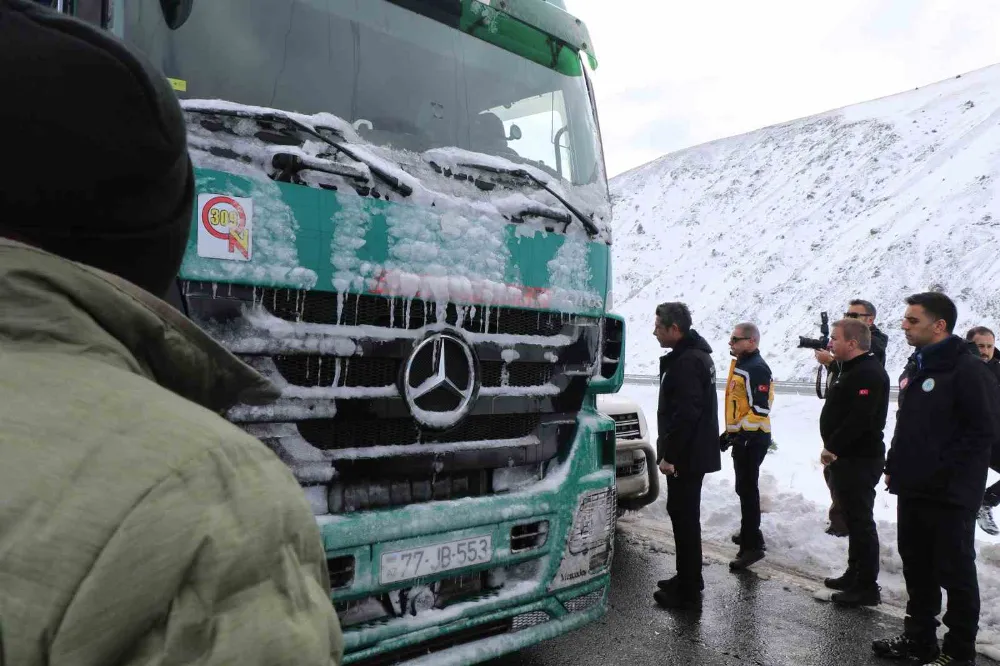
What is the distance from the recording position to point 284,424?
2.67 metres

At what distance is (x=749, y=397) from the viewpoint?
6.00 metres

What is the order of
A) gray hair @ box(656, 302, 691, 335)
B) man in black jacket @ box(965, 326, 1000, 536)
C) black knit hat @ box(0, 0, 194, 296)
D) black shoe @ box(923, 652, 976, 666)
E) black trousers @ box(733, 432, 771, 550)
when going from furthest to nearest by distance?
→ 1. man in black jacket @ box(965, 326, 1000, 536)
2. black trousers @ box(733, 432, 771, 550)
3. gray hair @ box(656, 302, 691, 335)
4. black shoe @ box(923, 652, 976, 666)
5. black knit hat @ box(0, 0, 194, 296)

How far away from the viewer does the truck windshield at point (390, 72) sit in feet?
8.85

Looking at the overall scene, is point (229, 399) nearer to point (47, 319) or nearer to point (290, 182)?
point (47, 319)

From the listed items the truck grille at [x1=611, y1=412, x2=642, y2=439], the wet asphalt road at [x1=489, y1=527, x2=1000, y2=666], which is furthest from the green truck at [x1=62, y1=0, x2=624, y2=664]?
the truck grille at [x1=611, y1=412, x2=642, y2=439]

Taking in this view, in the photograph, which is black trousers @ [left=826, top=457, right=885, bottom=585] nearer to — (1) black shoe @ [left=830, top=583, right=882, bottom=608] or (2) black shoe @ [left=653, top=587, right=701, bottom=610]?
(1) black shoe @ [left=830, top=583, right=882, bottom=608]

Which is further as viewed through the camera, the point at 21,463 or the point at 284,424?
the point at 284,424

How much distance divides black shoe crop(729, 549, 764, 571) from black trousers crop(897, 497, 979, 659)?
138 cm

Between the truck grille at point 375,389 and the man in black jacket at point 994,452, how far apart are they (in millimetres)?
3741

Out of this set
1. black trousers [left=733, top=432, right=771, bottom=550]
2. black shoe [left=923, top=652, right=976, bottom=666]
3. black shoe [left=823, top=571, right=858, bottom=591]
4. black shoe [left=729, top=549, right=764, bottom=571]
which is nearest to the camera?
black shoe [left=923, top=652, right=976, bottom=666]

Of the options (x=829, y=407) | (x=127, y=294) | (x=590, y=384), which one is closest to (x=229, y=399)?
(x=127, y=294)

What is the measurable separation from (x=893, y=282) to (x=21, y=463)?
33.1 meters

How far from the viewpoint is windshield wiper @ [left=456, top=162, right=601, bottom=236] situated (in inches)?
131

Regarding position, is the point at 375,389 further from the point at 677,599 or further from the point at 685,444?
the point at 677,599
